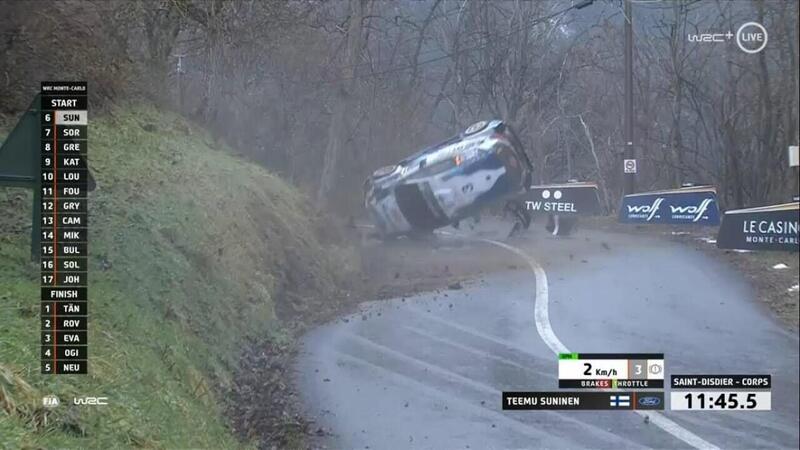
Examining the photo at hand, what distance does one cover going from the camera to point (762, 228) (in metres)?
5.48

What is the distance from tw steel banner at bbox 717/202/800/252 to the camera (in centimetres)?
522

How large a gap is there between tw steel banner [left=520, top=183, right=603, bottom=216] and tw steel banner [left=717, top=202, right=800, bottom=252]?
1.14m

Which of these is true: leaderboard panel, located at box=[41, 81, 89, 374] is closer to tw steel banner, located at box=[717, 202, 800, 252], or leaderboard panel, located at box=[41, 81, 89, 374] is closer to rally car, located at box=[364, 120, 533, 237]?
rally car, located at box=[364, 120, 533, 237]

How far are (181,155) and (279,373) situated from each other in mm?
2821

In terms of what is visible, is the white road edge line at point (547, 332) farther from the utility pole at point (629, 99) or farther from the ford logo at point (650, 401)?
the utility pole at point (629, 99)

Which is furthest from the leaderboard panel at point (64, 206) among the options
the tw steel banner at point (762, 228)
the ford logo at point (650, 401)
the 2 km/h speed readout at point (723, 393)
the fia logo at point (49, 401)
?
the tw steel banner at point (762, 228)

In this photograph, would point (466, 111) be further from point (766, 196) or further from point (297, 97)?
point (766, 196)

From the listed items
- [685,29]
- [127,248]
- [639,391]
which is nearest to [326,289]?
[127,248]

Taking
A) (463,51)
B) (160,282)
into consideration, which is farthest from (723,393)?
(160,282)

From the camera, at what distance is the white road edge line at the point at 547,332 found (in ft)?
16.3

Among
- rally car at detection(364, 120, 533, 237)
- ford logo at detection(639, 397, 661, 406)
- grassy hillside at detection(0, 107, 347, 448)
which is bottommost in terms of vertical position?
ford logo at detection(639, 397, 661, 406)

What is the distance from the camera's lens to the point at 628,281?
666cm
